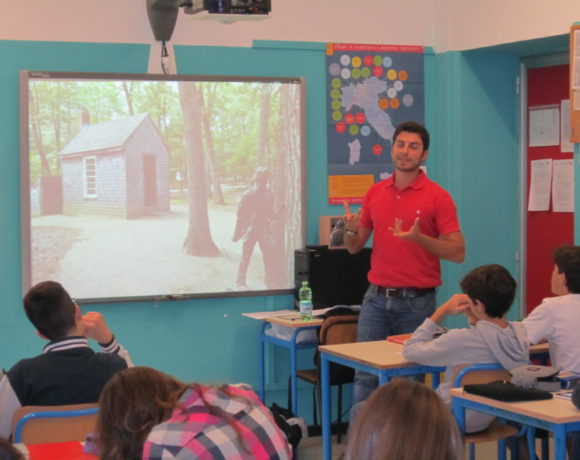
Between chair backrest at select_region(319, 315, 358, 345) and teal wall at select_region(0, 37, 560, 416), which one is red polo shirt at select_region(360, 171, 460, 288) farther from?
teal wall at select_region(0, 37, 560, 416)

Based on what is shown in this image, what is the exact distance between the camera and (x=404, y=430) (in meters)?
1.64

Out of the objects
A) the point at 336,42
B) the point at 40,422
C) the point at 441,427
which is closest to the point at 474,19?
the point at 336,42

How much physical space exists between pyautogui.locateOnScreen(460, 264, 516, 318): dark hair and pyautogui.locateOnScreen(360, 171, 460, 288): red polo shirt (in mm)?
817

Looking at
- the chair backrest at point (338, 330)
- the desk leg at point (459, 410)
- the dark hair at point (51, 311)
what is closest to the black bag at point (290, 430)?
the chair backrest at point (338, 330)

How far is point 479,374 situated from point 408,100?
2654 mm

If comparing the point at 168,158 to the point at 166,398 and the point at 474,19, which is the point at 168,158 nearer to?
the point at 474,19

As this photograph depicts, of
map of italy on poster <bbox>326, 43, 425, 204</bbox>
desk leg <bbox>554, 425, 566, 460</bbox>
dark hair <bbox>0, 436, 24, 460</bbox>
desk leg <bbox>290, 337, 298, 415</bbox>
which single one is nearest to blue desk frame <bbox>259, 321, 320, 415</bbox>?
desk leg <bbox>290, 337, 298, 415</bbox>

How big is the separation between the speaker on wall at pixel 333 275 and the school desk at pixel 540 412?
215cm

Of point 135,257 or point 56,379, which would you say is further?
point 135,257

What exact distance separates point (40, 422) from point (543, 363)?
289 cm

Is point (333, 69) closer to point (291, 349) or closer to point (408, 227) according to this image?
point (408, 227)

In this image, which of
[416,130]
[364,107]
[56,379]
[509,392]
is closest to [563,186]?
[364,107]

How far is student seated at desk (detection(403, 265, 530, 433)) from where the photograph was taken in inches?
161

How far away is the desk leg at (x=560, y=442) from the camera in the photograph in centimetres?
323
